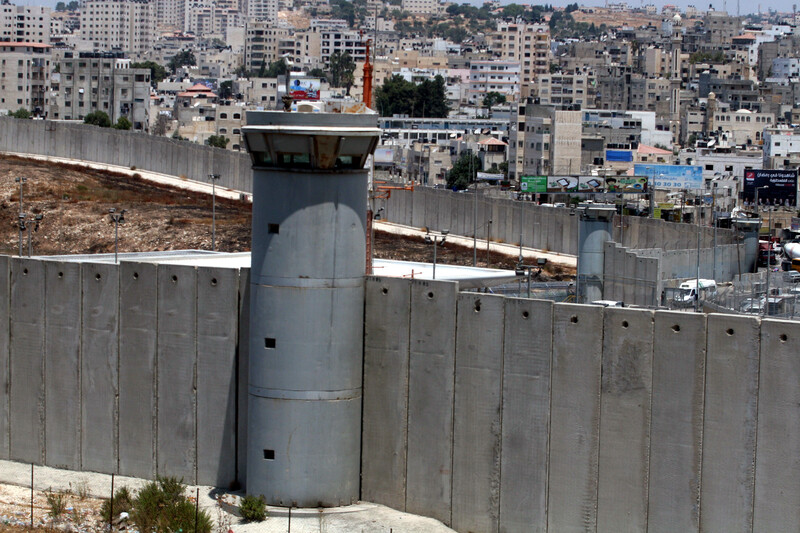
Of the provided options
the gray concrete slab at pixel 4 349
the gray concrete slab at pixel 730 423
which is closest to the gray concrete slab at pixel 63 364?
the gray concrete slab at pixel 4 349

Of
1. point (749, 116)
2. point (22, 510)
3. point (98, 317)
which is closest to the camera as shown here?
point (22, 510)

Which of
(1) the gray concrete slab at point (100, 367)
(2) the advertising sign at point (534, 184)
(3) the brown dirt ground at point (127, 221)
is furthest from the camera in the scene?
(2) the advertising sign at point (534, 184)

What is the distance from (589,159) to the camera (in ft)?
443

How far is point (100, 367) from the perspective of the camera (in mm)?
27219

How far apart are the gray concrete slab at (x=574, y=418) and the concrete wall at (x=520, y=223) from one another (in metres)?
28.9

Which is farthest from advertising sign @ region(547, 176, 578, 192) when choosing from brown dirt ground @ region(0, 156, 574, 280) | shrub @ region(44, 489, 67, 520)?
shrub @ region(44, 489, 67, 520)

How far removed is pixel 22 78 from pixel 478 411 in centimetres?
16887

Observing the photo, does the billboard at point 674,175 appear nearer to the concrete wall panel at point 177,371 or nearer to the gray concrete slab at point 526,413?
the concrete wall panel at point 177,371

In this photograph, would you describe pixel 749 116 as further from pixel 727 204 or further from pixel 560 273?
pixel 560 273

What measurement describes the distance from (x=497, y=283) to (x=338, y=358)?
24.1ft

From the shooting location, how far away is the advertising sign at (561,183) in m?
92.6

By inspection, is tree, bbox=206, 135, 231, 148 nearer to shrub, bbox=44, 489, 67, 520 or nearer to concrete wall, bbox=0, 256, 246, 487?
concrete wall, bbox=0, 256, 246, 487

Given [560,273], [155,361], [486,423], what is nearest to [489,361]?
[486,423]

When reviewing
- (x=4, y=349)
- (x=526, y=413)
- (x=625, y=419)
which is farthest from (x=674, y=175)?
(x=625, y=419)
